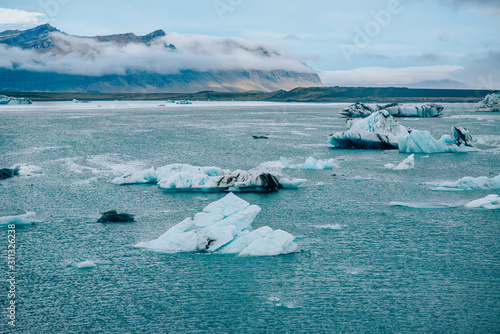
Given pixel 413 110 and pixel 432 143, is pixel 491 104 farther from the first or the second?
pixel 432 143

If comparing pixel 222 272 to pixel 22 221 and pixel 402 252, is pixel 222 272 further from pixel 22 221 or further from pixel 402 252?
pixel 22 221

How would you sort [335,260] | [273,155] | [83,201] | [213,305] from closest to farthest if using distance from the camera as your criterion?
[213,305]
[335,260]
[83,201]
[273,155]

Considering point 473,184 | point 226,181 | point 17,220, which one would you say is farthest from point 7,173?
point 473,184

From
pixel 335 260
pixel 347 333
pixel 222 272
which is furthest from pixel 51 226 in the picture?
pixel 347 333

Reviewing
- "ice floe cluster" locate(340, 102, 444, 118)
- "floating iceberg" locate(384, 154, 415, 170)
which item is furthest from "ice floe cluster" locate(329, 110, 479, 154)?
"ice floe cluster" locate(340, 102, 444, 118)

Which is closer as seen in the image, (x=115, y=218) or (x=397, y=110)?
(x=115, y=218)

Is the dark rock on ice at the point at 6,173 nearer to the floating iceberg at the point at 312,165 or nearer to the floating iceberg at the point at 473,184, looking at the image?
the floating iceberg at the point at 312,165
